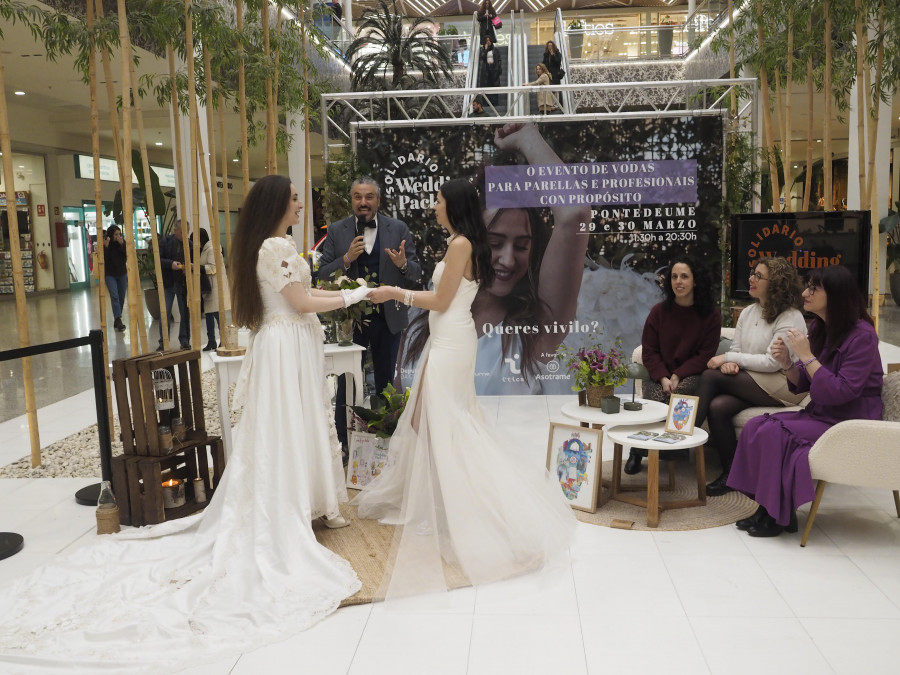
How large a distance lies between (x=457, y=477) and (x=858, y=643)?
1694 mm

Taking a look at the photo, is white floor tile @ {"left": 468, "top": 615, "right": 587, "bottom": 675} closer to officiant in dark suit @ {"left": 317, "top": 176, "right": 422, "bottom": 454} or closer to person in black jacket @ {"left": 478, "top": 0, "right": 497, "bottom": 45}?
officiant in dark suit @ {"left": 317, "top": 176, "right": 422, "bottom": 454}

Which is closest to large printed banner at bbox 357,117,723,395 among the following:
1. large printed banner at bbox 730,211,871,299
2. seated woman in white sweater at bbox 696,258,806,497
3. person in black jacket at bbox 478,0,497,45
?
large printed banner at bbox 730,211,871,299

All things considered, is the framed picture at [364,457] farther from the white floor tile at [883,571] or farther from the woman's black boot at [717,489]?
the white floor tile at [883,571]

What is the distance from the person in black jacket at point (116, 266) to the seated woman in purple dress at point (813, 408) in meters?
9.79

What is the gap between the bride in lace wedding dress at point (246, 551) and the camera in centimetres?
283

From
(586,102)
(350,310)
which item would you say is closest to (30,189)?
(586,102)

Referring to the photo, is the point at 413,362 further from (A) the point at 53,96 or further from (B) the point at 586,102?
(A) the point at 53,96

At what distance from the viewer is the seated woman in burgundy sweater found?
492 cm

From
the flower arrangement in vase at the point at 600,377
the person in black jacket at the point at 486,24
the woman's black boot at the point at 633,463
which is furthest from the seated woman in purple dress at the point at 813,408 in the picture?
the person in black jacket at the point at 486,24

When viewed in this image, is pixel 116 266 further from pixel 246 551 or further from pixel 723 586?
pixel 723 586

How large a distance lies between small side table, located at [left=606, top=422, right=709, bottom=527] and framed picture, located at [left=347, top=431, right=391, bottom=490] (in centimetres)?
126

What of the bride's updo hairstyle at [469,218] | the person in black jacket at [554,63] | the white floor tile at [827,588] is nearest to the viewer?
the white floor tile at [827,588]

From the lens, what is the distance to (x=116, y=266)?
11914 millimetres

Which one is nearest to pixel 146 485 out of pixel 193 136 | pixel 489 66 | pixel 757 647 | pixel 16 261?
pixel 16 261
